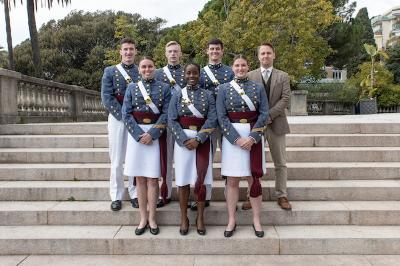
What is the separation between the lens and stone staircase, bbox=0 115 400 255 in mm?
4297

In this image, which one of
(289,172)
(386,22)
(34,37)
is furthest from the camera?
(386,22)

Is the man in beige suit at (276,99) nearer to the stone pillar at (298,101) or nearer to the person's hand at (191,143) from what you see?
the person's hand at (191,143)

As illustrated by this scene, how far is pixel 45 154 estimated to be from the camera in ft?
20.0

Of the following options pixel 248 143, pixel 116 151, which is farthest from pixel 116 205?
pixel 248 143

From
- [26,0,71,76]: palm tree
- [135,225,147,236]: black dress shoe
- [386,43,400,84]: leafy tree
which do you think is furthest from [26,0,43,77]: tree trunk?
[386,43,400,84]: leafy tree

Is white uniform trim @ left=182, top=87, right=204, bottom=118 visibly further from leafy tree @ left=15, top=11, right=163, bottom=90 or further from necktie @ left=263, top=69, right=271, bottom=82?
leafy tree @ left=15, top=11, right=163, bottom=90

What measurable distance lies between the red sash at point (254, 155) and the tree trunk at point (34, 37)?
1435 cm

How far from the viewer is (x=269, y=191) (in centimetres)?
515

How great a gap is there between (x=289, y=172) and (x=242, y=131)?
1695 millimetres

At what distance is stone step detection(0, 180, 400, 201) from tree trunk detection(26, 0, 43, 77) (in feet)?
40.5

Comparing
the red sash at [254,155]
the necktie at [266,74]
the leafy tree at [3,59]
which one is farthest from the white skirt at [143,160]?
the leafy tree at [3,59]

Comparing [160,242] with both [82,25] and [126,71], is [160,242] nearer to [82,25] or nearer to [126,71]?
[126,71]

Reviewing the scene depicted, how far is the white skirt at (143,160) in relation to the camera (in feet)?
14.2

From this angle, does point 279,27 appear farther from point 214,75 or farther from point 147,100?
point 147,100
